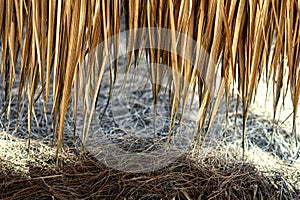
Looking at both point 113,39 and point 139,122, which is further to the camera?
point 139,122

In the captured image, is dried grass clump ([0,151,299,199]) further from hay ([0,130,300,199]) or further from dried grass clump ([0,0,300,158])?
dried grass clump ([0,0,300,158])

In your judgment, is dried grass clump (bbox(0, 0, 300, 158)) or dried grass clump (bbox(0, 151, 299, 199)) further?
dried grass clump (bbox(0, 151, 299, 199))

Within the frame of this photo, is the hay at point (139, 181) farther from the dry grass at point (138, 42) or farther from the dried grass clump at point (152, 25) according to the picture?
the dried grass clump at point (152, 25)

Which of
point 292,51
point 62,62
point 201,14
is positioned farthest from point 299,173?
point 62,62

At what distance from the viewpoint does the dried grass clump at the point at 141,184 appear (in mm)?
945

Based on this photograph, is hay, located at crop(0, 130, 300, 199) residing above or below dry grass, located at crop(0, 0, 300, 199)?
below

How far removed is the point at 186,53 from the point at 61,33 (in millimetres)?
231

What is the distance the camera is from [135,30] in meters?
0.84

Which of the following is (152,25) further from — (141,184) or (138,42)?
(141,184)

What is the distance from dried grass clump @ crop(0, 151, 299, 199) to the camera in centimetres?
95

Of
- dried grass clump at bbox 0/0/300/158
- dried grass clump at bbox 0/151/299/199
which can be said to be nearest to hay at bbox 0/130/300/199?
dried grass clump at bbox 0/151/299/199

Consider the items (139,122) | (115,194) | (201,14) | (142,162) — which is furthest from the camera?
(139,122)

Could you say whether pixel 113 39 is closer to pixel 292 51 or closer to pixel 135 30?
pixel 135 30

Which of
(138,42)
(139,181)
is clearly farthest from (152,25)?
(139,181)
